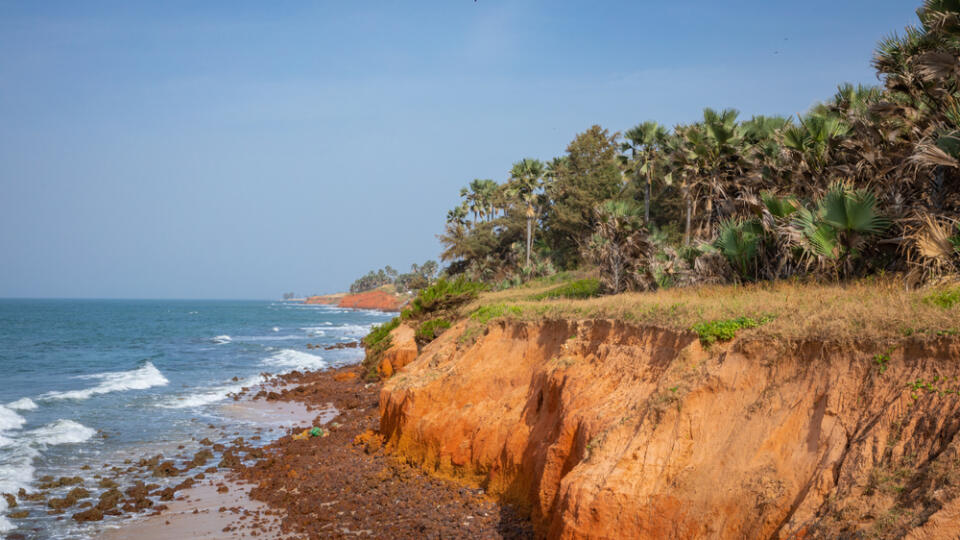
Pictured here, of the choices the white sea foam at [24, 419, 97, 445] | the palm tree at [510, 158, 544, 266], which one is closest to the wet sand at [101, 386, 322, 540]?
the white sea foam at [24, 419, 97, 445]

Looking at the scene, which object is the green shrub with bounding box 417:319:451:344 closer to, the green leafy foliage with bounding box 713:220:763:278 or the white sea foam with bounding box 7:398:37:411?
the green leafy foliage with bounding box 713:220:763:278

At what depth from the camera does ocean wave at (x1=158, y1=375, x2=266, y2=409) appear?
26781 mm

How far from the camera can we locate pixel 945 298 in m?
8.90

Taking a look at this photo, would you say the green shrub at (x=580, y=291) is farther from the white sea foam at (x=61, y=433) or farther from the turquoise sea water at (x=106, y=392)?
the white sea foam at (x=61, y=433)

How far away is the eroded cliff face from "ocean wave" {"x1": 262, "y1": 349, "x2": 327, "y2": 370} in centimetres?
2808

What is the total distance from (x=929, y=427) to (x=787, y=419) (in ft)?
5.47

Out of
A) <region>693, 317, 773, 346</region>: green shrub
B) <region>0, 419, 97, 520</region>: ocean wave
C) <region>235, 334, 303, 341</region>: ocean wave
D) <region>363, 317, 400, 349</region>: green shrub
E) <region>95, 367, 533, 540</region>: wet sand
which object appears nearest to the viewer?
<region>693, 317, 773, 346</region>: green shrub

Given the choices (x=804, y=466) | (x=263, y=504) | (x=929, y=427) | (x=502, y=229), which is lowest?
(x=263, y=504)

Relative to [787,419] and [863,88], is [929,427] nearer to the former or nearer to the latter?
[787,419]

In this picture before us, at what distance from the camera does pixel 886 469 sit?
6797 millimetres

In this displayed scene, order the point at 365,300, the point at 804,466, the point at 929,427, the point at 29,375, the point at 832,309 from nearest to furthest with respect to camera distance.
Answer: the point at 929,427 < the point at 804,466 < the point at 832,309 < the point at 29,375 < the point at 365,300

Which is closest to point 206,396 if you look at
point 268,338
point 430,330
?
point 430,330

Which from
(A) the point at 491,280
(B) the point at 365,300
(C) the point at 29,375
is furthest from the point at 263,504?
(B) the point at 365,300

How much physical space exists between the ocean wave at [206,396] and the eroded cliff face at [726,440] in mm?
17536
